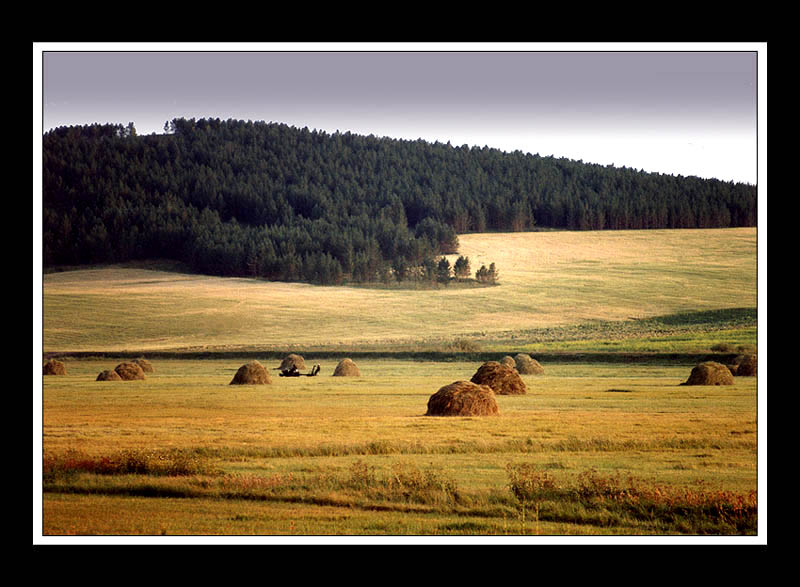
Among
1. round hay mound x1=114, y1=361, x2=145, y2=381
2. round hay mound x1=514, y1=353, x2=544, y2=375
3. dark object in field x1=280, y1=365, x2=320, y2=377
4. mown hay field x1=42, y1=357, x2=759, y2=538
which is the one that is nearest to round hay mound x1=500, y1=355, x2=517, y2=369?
round hay mound x1=514, y1=353, x2=544, y2=375

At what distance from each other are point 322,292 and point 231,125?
13.8 feet

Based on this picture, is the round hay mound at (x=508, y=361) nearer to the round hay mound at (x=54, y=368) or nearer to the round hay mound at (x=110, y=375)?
the round hay mound at (x=110, y=375)

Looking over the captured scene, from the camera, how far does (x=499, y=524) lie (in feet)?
42.4

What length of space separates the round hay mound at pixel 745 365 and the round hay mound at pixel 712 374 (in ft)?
0.65

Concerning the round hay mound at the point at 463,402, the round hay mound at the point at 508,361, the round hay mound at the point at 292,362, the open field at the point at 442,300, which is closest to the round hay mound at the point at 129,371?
the open field at the point at 442,300

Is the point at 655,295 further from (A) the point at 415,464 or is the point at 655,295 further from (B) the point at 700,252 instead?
(A) the point at 415,464

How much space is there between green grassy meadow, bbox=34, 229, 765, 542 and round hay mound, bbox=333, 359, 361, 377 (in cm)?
22

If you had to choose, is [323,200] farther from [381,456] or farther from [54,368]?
[54,368]

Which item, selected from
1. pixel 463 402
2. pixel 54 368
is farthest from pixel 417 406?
pixel 54 368

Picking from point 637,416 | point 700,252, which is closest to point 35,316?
point 637,416

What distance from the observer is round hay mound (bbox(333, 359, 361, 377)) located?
2215 cm

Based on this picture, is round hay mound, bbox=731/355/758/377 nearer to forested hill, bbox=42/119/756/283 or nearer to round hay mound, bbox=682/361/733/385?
round hay mound, bbox=682/361/733/385

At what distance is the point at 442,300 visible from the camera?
64.9 ft

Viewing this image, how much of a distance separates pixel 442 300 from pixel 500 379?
7.56ft
